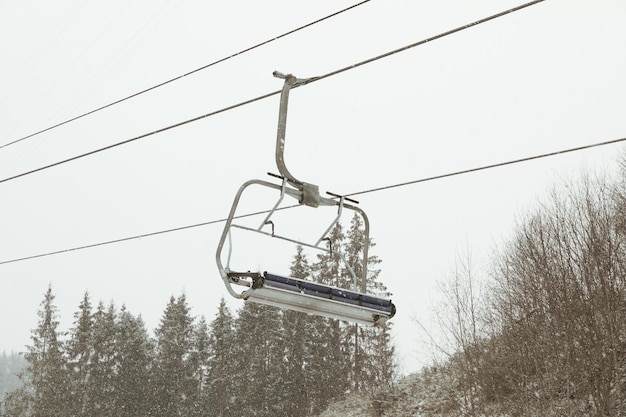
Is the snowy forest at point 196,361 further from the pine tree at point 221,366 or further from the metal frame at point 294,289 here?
the metal frame at point 294,289

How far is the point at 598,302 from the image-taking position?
15.3 m

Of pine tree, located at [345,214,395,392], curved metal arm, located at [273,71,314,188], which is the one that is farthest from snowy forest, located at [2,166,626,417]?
curved metal arm, located at [273,71,314,188]

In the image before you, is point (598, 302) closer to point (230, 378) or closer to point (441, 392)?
point (441, 392)

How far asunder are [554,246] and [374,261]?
65.6 feet

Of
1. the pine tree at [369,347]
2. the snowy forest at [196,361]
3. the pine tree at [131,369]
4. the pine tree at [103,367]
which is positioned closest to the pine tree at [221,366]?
the snowy forest at [196,361]

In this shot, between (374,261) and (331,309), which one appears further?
(374,261)

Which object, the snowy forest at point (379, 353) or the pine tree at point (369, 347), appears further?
the pine tree at point (369, 347)

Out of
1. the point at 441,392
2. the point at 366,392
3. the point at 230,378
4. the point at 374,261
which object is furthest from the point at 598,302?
the point at 230,378

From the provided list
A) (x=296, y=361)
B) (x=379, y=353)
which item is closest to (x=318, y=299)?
(x=379, y=353)

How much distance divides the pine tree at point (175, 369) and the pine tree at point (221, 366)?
168cm

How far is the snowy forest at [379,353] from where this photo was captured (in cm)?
1542

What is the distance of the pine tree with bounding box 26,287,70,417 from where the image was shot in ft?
143

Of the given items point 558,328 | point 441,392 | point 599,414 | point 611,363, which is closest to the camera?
point 599,414

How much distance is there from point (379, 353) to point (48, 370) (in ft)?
95.8
